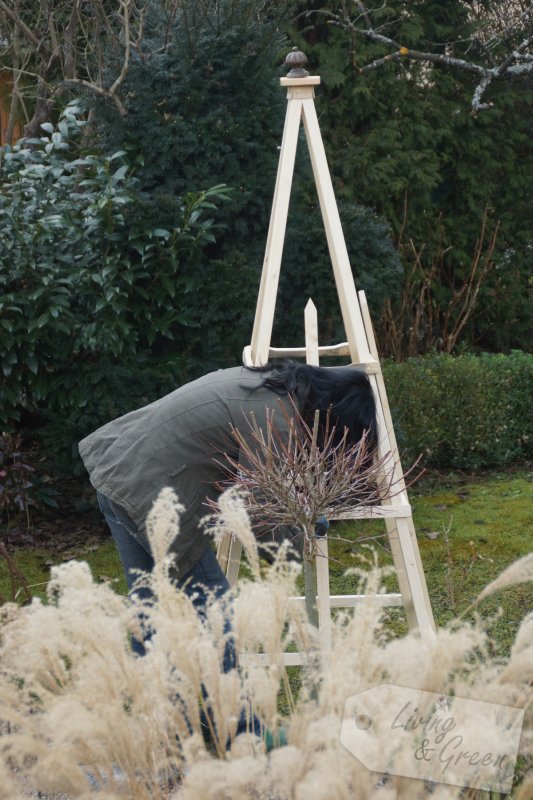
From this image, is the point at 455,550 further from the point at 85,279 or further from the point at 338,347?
the point at 85,279

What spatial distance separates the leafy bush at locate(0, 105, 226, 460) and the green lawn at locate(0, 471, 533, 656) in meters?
0.79

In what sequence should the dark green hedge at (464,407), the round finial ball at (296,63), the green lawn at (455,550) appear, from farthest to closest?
1. the dark green hedge at (464,407)
2. the green lawn at (455,550)
3. the round finial ball at (296,63)

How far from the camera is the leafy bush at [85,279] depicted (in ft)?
15.0

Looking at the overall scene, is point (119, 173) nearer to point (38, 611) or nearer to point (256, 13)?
point (256, 13)

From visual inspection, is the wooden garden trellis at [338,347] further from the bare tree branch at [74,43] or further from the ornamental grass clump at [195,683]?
the bare tree branch at [74,43]

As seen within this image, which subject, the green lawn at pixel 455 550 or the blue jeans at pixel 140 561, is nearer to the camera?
the blue jeans at pixel 140 561

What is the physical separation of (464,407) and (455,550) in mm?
1842

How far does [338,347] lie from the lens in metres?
3.30

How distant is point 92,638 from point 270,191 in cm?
420

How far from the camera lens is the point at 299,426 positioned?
2.45 meters

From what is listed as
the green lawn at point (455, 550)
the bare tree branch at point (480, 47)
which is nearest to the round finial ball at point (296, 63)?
the green lawn at point (455, 550)

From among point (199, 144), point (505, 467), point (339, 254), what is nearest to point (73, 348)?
point (199, 144)

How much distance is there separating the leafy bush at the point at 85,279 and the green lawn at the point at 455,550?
0.79 metres

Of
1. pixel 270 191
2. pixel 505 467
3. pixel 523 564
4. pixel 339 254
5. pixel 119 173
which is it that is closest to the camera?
pixel 523 564
